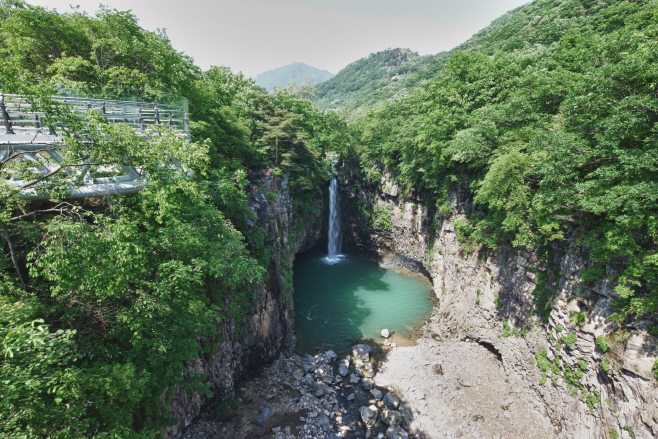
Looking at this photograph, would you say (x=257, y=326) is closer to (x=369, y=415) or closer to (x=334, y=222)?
(x=369, y=415)

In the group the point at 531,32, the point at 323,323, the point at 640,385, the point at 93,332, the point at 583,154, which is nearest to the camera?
the point at 93,332

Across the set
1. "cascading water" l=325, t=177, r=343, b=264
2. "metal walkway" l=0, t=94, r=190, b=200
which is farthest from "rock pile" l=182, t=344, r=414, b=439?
"cascading water" l=325, t=177, r=343, b=264

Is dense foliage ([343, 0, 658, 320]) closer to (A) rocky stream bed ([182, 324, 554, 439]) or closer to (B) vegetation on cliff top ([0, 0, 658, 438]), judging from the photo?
(B) vegetation on cliff top ([0, 0, 658, 438])

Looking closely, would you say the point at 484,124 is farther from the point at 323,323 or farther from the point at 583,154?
the point at 323,323

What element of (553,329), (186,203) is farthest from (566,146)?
(186,203)

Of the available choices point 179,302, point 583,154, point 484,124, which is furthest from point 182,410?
point 484,124

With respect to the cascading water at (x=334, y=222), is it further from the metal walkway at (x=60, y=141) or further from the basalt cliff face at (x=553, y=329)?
the metal walkway at (x=60, y=141)

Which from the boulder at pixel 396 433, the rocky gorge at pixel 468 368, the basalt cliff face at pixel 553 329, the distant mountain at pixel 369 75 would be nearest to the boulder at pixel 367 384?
the rocky gorge at pixel 468 368
